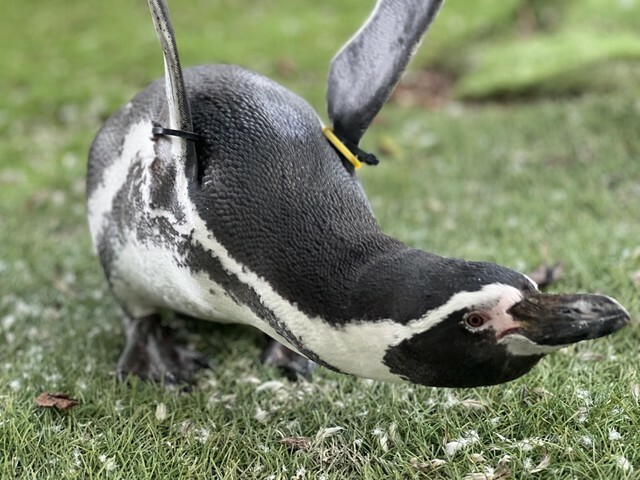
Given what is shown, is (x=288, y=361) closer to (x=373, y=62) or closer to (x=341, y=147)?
(x=341, y=147)

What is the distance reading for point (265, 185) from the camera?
1.73 m

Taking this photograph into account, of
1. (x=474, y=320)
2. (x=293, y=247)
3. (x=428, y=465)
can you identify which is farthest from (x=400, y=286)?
(x=428, y=465)

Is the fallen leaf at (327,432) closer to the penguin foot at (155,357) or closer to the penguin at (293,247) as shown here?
the penguin at (293,247)

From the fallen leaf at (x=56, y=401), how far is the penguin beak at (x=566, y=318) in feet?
4.15

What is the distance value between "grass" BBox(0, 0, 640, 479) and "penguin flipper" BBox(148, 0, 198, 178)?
28.2 inches

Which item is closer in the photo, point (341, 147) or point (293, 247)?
point (293, 247)

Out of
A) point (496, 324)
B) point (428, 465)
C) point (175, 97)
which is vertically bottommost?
point (428, 465)

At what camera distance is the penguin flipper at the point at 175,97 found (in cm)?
167

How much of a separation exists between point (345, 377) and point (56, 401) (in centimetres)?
81

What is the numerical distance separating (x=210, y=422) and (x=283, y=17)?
225 inches

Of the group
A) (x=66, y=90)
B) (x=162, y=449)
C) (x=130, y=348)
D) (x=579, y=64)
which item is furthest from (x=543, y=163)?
(x=66, y=90)

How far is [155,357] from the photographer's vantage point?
2326mm

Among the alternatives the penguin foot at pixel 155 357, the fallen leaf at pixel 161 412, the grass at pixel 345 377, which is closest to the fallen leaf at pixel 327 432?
the grass at pixel 345 377

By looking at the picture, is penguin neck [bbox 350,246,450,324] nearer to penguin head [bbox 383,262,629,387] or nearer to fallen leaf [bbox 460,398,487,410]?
penguin head [bbox 383,262,629,387]
